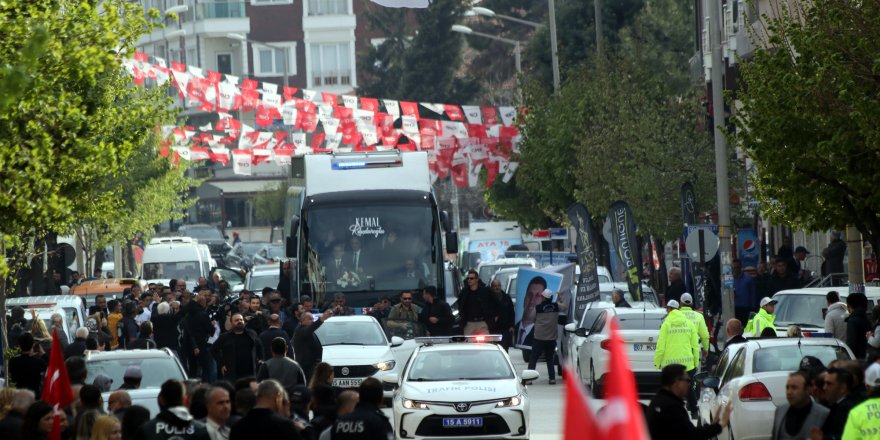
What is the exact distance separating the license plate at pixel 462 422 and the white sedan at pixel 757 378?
2.44m

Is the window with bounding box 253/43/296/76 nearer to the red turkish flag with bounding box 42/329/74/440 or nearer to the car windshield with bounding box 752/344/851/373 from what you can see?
the car windshield with bounding box 752/344/851/373

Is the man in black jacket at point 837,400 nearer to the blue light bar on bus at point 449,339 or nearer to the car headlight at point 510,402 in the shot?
the car headlight at point 510,402

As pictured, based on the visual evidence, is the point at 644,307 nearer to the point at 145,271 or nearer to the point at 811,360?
the point at 811,360

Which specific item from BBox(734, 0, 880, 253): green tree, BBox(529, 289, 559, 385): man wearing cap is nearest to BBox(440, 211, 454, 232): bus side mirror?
BBox(529, 289, 559, 385): man wearing cap

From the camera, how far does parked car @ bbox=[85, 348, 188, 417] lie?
52.4ft

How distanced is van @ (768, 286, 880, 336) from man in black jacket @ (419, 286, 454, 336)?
529 cm

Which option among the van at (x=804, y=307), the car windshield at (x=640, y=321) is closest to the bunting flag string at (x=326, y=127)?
the car windshield at (x=640, y=321)

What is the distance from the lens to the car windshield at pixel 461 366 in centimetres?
1750

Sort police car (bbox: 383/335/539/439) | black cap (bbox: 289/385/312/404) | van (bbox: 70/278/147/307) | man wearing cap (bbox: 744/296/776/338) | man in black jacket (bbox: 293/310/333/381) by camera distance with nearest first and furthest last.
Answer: black cap (bbox: 289/385/312/404)
police car (bbox: 383/335/539/439)
man wearing cap (bbox: 744/296/776/338)
man in black jacket (bbox: 293/310/333/381)
van (bbox: 70/278/147/307)

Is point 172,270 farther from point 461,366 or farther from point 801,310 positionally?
point 461,366

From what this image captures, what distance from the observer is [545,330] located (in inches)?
1008

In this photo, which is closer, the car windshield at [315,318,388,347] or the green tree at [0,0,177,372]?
the green tree at [0,0,177,372]

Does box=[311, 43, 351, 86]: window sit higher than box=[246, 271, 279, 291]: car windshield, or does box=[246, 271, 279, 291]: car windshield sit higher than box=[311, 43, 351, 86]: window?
box=[311, 43, 351, 86]: window

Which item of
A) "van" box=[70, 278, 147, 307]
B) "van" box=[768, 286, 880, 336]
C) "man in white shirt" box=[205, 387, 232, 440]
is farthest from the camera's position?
"van" box=[70, 278, 147, 307]
